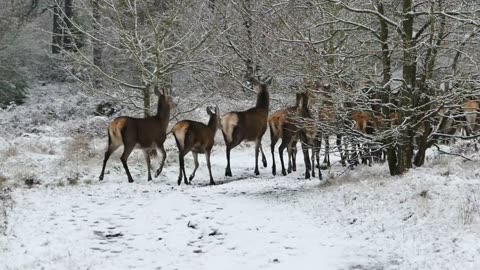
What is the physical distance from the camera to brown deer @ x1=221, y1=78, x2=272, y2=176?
16016mm

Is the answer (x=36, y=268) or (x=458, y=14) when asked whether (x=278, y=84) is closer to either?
(x=458, y=14)

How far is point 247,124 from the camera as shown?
53.6 feet

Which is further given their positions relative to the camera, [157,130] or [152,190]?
[157,130]

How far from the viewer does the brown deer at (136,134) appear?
534 inches

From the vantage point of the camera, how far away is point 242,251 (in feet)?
24.0

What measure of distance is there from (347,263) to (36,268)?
3.33 metres

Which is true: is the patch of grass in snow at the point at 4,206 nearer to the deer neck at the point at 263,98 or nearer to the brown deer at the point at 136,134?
the brown deer at the point at 136,134

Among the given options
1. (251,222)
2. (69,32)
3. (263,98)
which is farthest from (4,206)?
(263,98)

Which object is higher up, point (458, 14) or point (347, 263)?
point (458, 14)

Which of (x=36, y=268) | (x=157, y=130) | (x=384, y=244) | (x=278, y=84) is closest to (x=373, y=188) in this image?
(x=384, y=244)

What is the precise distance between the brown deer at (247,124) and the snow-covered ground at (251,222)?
3044mm

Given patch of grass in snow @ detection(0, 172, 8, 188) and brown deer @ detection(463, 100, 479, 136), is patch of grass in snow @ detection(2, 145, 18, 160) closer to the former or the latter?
patch of grass in snow @ detection(0, 172, 8, 188)

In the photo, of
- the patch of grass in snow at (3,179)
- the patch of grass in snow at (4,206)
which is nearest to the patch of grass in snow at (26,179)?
the patch of grass in snow at (3,179)

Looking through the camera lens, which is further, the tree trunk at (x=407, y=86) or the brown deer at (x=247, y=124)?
the brown deer at (x=247, y=124)
